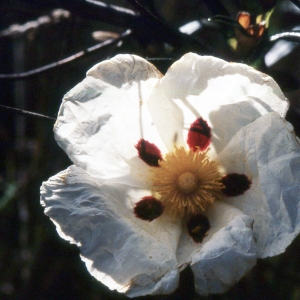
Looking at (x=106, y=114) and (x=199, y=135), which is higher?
(x=106, y=114)

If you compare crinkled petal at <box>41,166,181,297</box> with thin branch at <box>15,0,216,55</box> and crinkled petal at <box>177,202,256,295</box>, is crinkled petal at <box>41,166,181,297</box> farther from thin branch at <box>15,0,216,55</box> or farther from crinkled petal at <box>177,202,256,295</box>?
thin branch at <box>15,0,216,55</box>

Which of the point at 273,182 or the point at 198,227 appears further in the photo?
the point at 198,227

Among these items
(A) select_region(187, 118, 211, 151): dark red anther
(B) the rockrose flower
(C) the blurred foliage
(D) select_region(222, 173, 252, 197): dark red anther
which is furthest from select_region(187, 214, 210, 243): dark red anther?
(C) the blurred foliage

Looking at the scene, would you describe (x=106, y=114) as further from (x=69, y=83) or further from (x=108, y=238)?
(x=69, y=83)

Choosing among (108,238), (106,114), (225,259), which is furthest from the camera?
(106,114)

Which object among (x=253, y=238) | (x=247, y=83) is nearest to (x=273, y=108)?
(x=247, y=83)

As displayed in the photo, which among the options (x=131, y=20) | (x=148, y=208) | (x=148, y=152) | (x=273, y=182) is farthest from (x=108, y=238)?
(x=131, y=20)
